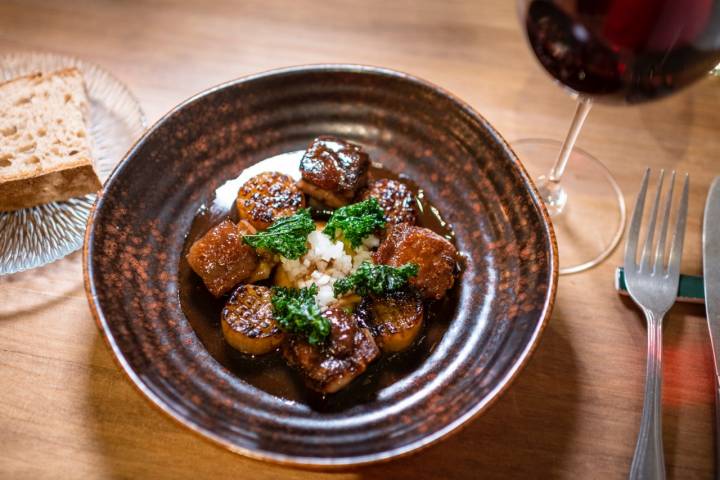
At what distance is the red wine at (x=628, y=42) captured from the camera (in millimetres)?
1366

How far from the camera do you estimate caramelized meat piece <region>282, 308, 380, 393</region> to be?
1.66m

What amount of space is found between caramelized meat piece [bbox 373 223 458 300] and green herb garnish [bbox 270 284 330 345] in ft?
1.06

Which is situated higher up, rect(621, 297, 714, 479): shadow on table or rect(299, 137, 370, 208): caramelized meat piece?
rect(299, 137, 370, 208): caramelized meat piece

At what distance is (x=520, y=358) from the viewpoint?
1.60m

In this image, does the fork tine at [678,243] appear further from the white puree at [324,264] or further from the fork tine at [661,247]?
the white puree at [324,264]

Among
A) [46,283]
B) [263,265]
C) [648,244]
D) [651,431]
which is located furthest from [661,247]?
[46,283]

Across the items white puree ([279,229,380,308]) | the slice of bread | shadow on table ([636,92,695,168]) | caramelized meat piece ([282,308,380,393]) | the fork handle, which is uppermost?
→ the slice of bread

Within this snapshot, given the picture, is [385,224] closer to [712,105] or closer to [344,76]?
[344,76]

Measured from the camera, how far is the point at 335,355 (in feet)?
5.52

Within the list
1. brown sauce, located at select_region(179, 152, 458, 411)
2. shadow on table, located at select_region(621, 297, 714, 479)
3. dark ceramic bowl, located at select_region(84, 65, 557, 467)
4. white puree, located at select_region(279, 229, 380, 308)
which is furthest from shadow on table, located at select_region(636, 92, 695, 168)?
white puree, located at select_region(279, 229, 380, 308)

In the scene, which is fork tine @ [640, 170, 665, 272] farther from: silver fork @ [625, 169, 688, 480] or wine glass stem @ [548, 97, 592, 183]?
wine glass stem @ [548, 97, 592, 183]

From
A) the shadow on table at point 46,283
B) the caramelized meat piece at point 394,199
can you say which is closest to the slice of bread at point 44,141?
the shadow on table at point 46,283

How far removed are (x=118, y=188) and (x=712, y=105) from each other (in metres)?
2.68

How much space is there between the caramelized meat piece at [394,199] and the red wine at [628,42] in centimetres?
70
